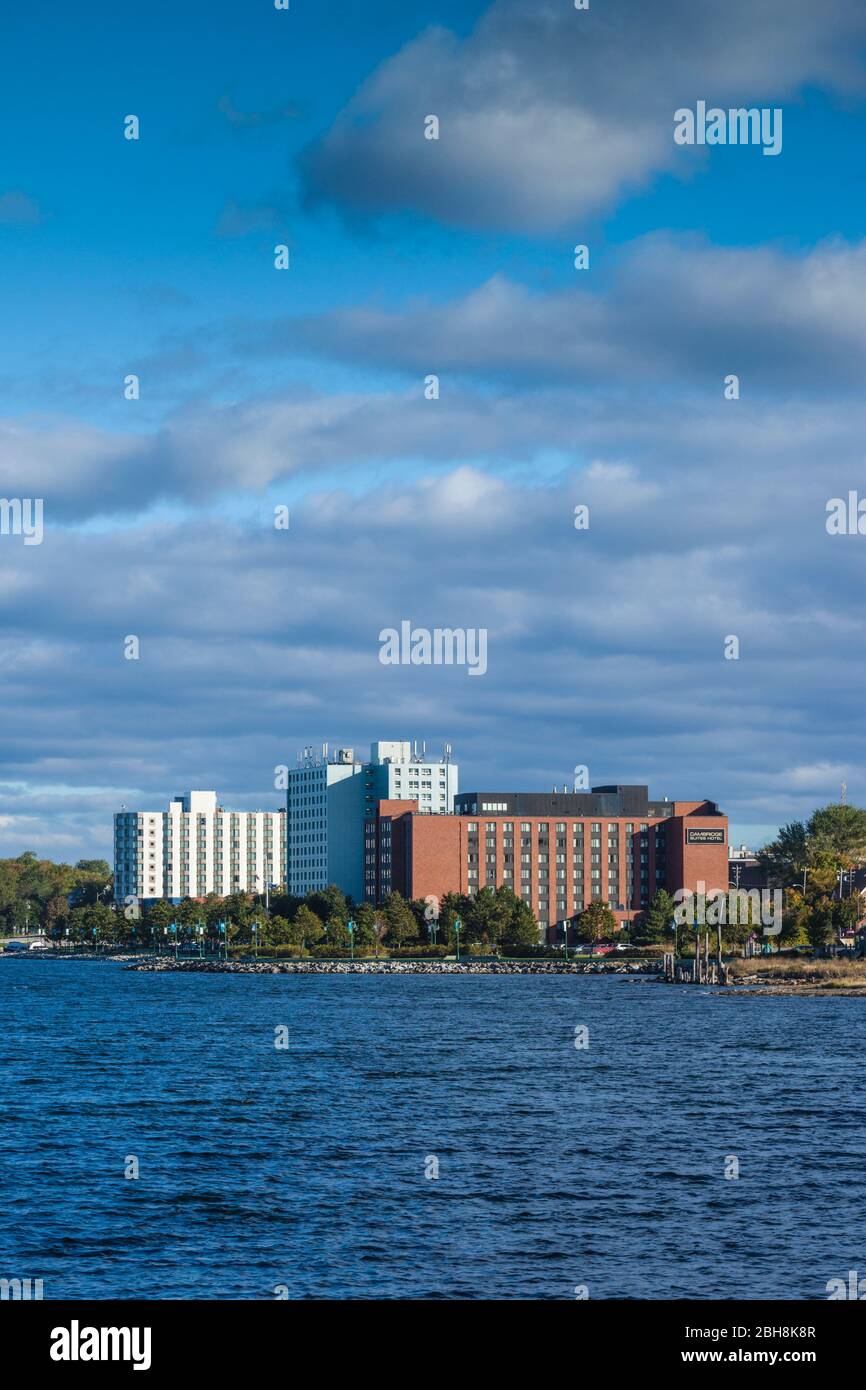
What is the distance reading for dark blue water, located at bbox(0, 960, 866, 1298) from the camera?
121ft

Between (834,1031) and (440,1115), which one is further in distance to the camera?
(834,1031)

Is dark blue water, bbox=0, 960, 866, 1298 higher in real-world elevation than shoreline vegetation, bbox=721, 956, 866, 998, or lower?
higher

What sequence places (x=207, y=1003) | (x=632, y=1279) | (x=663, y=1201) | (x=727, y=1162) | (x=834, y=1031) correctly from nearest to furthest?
(x=632, y=1279)
(x=663, y=1201)
(x=727, y=1162)
(x=834, y=1031)
(x=207, y=1003)

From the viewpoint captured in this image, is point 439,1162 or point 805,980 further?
point 805,980

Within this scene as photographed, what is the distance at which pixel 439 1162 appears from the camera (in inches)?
2053

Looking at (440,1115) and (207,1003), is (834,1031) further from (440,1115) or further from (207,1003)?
(207,1003)

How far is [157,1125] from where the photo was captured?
208ft

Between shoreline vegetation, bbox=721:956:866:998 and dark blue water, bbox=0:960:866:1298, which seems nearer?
dark blue water, bbox=0:960:866:1298

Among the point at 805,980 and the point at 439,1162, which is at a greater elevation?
the point at 439,1162

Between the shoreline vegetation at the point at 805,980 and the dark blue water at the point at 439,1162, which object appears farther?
the shoreline vegetation at the point at 805,980

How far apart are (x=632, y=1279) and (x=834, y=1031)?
261ft

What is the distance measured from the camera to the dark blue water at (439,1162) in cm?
3688

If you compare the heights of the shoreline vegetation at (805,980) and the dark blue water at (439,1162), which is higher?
the dark blue water at (439,1162)
